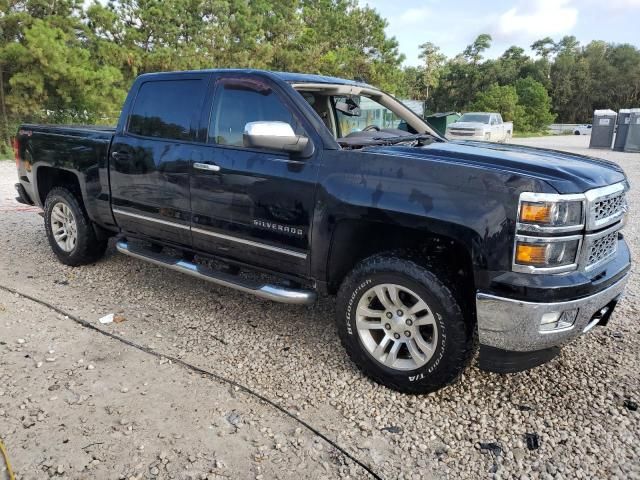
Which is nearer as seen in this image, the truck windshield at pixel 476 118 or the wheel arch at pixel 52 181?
the wheel arch at pixel 52 181

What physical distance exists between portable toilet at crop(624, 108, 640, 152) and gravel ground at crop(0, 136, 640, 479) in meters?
18.6

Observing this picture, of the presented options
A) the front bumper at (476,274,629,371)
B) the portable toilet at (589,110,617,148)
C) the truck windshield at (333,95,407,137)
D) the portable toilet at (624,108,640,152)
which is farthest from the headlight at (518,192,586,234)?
the portable toilet at (589,110,617,148)

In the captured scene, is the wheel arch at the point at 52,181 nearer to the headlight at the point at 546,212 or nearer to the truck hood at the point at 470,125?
the headlight at the point at 546,212

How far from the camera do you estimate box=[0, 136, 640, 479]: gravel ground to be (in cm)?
254

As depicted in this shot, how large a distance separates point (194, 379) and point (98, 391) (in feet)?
1.84

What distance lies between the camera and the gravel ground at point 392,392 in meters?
2.54

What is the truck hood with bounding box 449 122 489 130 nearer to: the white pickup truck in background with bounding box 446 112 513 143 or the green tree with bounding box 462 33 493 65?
the white pickup truck in background with bounding box 446 112 513 143

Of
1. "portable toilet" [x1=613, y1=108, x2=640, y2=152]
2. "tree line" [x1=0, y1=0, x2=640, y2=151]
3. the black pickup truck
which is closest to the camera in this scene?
the black pickup truck

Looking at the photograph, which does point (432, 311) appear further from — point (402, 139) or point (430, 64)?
point (430, 64)

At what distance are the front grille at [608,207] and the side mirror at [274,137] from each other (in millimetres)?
1706

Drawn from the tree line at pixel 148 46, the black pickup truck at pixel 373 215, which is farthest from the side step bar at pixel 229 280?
the tree line at pixel 148 46

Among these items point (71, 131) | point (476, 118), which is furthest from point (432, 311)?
point (476, 118)

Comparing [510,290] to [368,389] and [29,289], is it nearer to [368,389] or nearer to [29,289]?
[368,389]

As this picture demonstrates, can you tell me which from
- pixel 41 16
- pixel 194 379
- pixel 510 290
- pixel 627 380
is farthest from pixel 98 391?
pixel 41 16
